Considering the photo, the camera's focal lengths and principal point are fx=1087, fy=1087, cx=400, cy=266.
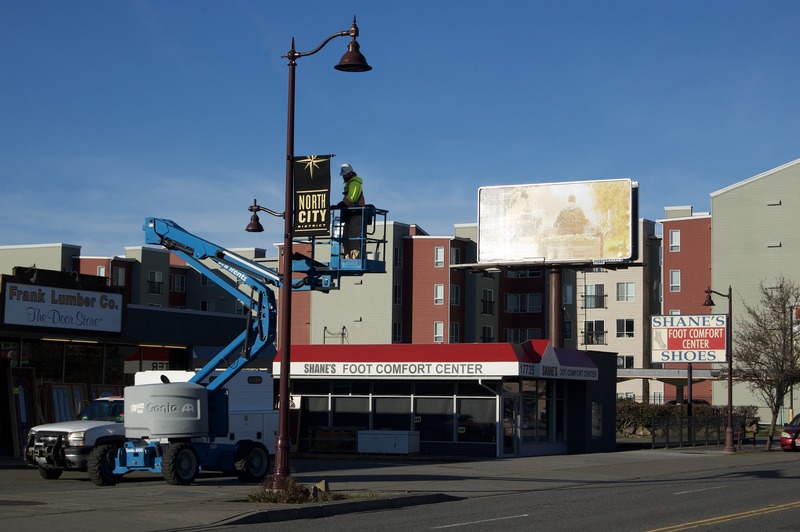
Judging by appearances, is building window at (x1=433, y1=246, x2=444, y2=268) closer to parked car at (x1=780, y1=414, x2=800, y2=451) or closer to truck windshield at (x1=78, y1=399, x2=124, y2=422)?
parked car at (x1=780, y1=414, x2=800, y2=451)

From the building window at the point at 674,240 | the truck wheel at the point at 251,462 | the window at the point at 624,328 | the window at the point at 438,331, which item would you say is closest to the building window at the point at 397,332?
Answer: the window at the point at 438,331

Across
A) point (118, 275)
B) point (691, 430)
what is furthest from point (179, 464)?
point (118, 275)

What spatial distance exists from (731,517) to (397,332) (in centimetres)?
6712

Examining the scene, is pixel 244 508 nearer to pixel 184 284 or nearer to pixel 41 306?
pixel 41 306

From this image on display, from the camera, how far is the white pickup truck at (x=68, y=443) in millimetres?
24531

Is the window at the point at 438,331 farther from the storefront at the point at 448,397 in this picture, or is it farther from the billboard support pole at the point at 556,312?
the storefront at the point at 448,397

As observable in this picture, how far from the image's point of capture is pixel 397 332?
84.2m

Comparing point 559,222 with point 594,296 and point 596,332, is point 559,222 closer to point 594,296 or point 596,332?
point 594,296

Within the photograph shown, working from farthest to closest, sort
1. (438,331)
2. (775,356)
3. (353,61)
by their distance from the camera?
(438,331) < (775,356) < (353,61)

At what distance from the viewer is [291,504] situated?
18.6m

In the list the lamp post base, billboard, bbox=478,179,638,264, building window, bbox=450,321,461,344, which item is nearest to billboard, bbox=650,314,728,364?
billboard, bbox=478,179,638,264

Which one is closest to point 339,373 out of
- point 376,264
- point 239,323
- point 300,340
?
point 239,323

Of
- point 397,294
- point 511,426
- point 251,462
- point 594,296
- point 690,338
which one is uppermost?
point 594,296

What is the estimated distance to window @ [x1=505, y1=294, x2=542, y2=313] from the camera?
88.7 metres
